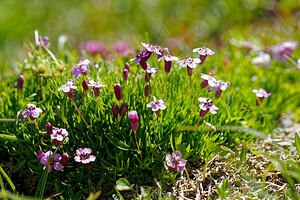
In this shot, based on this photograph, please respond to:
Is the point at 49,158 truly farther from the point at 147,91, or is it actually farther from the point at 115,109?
the point at 147,91

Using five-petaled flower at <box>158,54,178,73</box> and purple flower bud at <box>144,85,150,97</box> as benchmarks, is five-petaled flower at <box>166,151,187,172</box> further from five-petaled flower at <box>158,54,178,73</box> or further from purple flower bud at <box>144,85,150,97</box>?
five-petaled flower at <box>158,54,178,73</box>

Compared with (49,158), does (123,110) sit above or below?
above

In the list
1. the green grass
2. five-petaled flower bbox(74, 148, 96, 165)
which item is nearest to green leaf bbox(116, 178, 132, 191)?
the green grass

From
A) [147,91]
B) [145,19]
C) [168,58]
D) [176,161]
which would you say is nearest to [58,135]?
[147,91]

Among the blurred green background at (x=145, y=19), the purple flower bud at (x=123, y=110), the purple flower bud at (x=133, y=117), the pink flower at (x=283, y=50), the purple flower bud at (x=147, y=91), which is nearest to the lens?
the purple flower bud at (x=133, y=117)

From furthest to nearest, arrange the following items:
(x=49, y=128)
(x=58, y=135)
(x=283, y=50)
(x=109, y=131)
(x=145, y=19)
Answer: (x=145, y=19)
(x=283, y=50)
(x=109, y=131)
(x=49, y=128)
(x=58, y=135)

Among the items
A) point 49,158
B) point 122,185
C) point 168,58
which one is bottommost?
point 122,185

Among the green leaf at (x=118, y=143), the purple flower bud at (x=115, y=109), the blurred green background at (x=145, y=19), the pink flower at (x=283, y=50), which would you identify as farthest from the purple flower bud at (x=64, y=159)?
the blurred green background at (x=145, y=19)

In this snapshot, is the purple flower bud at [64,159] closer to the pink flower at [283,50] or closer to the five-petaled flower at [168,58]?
the five-petaled flower at [168,58]

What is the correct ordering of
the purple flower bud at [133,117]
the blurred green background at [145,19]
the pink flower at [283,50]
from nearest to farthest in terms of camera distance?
the purple flower bud at [133,117], the pink flower at [283,50], the blurred green background at [145,19]
